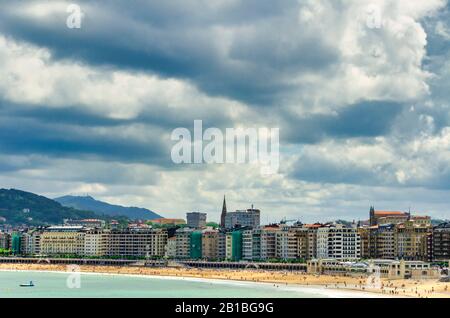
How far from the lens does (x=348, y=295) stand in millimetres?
Result: 107438

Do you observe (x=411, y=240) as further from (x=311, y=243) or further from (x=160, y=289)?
(x=160, y=289)

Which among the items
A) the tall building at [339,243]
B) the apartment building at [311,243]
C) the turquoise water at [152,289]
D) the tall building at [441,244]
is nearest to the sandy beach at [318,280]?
the turquoise water at [152,289]

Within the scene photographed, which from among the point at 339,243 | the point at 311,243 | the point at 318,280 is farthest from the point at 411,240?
the point at 318,280

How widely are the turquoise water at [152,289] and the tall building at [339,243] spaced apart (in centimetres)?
4146

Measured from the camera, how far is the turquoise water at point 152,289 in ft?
378

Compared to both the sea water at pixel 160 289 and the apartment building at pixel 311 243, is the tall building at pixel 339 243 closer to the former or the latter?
the apartment building at pixel 311 243

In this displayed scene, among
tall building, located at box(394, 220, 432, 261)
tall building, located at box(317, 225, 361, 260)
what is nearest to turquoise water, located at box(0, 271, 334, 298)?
tall building, located at box(317, 225, 361, 260)

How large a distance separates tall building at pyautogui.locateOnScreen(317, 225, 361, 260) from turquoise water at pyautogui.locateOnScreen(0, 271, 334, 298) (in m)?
41.5

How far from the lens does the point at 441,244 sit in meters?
181

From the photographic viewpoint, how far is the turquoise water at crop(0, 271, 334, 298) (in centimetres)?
11512
